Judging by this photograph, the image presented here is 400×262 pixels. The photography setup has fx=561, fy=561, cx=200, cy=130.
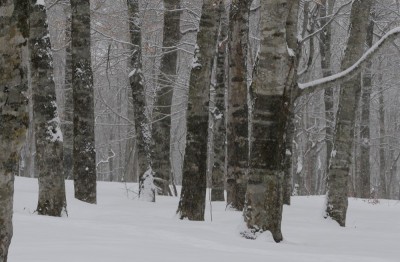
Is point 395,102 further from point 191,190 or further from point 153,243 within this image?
point 153,243

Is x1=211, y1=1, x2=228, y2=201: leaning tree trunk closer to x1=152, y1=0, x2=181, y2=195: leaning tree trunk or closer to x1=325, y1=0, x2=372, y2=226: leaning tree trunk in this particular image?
x1=152, y1=0, x2=181, y2=195: leaning tree trunk

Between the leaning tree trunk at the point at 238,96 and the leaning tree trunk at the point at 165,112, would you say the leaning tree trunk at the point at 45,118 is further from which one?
the leaning tree trunk at the point at 165,112

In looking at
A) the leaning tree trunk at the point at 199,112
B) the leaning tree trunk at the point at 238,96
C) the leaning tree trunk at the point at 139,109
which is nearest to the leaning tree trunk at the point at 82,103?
the leaning tree trunk at the point at 139,109

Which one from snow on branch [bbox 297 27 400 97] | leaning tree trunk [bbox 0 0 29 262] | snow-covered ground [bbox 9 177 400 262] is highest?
snow on branch [bbox 297 27 400 97]

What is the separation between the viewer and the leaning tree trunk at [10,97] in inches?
99.3

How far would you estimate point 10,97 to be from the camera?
2.54 metres

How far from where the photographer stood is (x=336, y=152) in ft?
31.9

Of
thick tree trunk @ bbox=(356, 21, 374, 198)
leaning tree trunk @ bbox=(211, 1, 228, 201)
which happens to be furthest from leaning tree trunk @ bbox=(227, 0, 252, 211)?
thick tree trunk @ bbox=(356, 21, 374, 198)

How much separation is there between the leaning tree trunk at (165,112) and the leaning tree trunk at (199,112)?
583 centimetres

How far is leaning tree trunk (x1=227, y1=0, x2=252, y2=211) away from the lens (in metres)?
10.0

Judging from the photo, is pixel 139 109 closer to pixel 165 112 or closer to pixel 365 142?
pixel 165 112

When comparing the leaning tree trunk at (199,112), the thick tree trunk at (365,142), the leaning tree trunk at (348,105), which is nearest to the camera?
the leaning tree trunk at (199,112)

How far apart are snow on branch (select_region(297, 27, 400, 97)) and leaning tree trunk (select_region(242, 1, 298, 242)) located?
0.49 metres

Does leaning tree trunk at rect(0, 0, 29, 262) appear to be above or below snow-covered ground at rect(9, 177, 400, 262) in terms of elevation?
above
